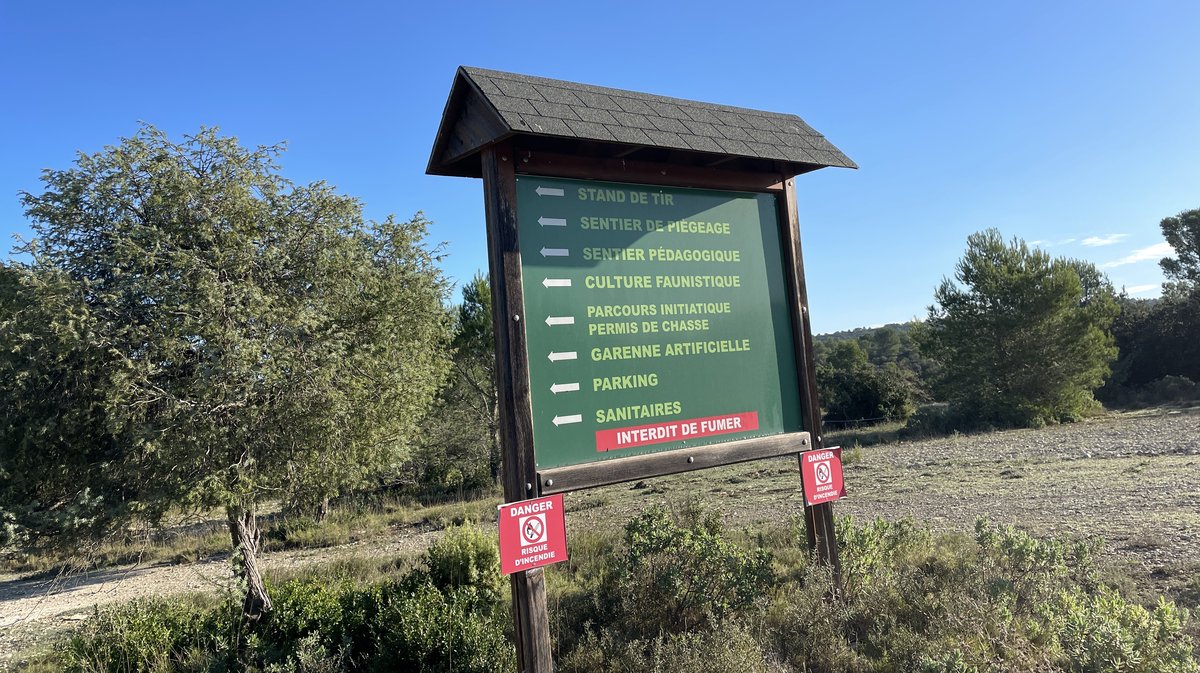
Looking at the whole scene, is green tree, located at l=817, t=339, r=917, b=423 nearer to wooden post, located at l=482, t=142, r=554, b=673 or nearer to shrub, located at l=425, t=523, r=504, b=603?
shrub, located at l=425, t=523, r=504, b=603

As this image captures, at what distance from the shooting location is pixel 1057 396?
82.8 feet

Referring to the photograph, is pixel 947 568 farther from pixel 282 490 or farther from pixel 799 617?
pixel 282 490

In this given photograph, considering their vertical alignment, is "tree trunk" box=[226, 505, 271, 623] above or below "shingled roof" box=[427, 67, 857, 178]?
below

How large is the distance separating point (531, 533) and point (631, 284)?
1.87m

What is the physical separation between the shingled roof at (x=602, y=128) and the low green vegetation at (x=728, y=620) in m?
3.13

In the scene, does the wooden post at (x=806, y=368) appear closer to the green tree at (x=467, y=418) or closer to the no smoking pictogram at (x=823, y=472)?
the no smoking pictogram at (x=823, y=472)

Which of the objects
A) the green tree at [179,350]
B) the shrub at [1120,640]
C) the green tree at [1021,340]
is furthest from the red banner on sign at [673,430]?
the green tree at [1021,340]

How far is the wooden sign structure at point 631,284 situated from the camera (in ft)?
13.4

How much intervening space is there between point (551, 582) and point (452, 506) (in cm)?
1124

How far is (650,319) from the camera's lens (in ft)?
15.4

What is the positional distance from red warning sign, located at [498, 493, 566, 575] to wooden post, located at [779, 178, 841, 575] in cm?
242

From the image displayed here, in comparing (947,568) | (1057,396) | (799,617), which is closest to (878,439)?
(1057,396)

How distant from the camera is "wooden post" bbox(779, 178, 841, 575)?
5.32 metres

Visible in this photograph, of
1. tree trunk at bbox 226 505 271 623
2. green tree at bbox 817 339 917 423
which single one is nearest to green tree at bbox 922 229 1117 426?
green tree at bbox 817 339 917 423
